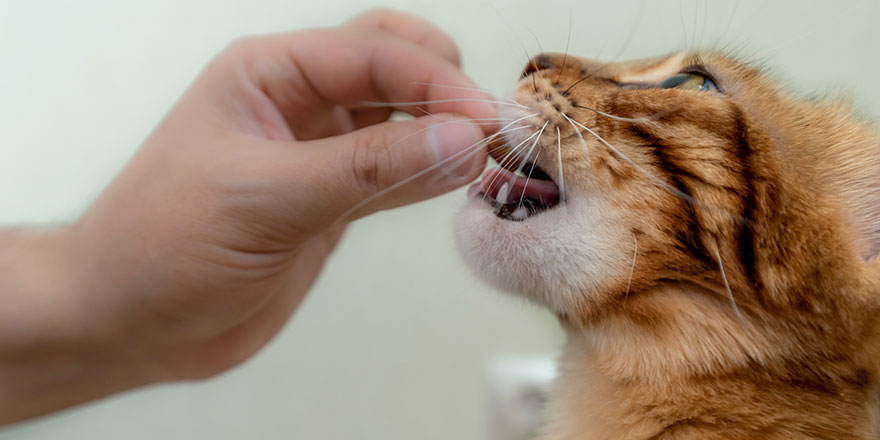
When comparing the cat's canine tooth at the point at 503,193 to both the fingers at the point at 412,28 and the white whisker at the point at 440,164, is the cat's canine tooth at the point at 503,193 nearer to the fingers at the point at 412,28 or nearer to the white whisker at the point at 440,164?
the white whisker at the point at 440,164

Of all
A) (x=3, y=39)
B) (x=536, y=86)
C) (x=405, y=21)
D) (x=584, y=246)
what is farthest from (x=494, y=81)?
(x=3, y=39)

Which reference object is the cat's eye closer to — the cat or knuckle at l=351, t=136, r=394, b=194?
the cat

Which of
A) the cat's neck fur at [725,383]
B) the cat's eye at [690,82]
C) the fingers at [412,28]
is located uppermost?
the cat's eye at [690,82]

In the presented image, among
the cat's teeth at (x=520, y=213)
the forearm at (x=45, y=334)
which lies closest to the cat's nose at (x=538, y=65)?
the cat's teeth at (x=520, y=213)

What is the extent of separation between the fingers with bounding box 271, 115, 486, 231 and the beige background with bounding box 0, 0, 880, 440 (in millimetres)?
118

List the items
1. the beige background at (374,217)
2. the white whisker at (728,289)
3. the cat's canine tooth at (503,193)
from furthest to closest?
the beige background at (374,217) < the cat's canine tooth at (503,193) < the white whisker at (728,289)

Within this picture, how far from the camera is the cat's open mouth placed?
641mm

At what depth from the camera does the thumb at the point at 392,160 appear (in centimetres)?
60

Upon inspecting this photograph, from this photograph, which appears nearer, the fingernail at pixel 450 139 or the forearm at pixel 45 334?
the fingernail at pixel 450 139

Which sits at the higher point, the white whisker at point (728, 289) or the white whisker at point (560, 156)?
the white whisker at point (560, 156)

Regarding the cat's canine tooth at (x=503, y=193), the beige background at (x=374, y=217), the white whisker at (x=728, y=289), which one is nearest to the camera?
the white whisker at (x=728, y=289)

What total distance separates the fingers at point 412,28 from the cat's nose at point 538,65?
0.17 meters

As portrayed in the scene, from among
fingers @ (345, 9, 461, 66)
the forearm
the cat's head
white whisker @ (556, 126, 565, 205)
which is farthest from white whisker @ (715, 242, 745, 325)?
the forearm

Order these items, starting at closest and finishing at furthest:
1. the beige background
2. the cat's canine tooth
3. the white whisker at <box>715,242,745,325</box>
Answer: the white whisker at <box>715,242,745,325</box>, the cat's canine tooth, the beige background
